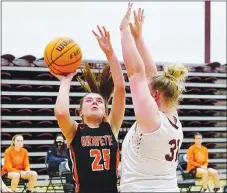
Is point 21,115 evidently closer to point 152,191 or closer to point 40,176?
point 40,176

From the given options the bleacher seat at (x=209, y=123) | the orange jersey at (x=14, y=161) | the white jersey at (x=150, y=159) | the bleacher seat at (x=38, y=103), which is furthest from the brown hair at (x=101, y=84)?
the bleacher seat at (x=209, y=123)

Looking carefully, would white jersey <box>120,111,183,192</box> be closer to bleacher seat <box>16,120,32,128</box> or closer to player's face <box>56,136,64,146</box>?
player's face <box>56,136,64,146</box>

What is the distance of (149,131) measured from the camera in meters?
2.65

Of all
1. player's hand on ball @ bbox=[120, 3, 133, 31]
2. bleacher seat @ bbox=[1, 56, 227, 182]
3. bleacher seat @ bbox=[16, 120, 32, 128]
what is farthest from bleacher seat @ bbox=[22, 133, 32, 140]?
player's hand on ball @ bbox=[120, 3, 133, 31]

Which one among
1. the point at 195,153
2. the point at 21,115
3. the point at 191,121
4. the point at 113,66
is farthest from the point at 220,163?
the point at 113,66

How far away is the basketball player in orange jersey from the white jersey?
591 mm

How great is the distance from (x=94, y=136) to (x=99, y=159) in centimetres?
17

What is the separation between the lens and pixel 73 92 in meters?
13.2

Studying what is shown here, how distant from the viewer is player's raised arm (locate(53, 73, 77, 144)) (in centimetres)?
327

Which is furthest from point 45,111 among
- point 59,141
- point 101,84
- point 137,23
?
point 137,23

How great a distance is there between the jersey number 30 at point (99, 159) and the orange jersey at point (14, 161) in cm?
530

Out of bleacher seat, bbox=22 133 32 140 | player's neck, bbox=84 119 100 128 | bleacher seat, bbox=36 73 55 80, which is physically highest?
bleacher seat, bbox=36 73 55 80

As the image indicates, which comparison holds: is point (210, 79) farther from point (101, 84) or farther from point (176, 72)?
point (176, 72)

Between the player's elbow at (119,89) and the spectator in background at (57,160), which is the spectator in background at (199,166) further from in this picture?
the player's elbow at (119,89)
